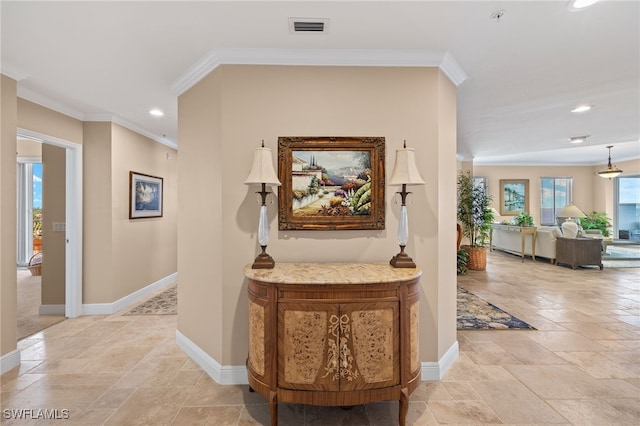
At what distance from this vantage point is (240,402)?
7.48ft

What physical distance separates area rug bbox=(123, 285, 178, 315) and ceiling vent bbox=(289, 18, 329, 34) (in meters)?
3.60

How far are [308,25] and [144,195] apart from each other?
3837 mm

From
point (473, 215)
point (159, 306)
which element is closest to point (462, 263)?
point (473, 215)

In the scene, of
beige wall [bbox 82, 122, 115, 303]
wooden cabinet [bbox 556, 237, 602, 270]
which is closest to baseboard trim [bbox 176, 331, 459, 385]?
beige wall [bbox 82, 122, 115, 303]

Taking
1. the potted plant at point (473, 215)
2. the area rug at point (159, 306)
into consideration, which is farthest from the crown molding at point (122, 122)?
the potted plant at point (473, 215)

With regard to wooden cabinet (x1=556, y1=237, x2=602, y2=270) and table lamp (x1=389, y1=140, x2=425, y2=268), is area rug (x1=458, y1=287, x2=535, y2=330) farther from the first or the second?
wooden cabinet (x1=556, y1=237, x2=602, y2=270)

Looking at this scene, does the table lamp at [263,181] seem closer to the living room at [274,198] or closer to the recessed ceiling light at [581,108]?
the living room at [274,198]

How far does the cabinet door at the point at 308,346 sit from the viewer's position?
193cm

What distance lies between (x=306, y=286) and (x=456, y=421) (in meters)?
1.35

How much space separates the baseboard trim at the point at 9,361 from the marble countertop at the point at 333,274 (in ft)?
7.65

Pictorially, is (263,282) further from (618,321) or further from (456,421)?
(618,321)

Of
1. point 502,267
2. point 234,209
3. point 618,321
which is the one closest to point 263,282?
point 234,209

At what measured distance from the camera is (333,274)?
6.79 ft

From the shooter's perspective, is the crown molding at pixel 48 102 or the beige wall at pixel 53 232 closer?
the crown molding at pixel 48 102
